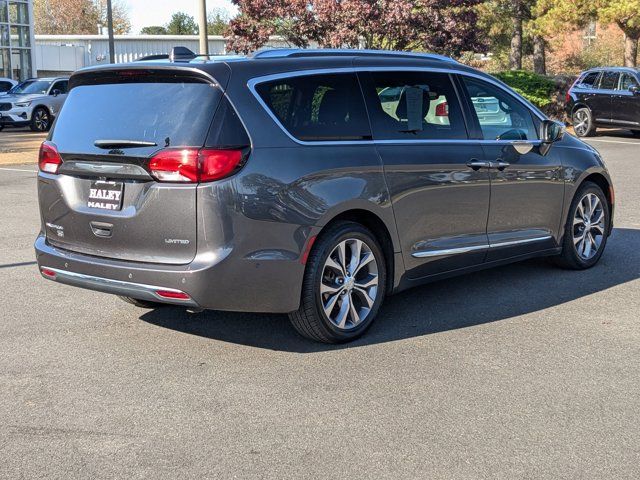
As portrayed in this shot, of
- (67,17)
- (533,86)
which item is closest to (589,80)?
(533,86)

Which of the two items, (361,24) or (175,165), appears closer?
(175,165)

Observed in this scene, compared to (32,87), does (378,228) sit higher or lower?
lower

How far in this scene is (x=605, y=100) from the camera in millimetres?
23141

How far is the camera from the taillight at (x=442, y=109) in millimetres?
6270

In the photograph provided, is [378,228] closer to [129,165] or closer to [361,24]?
[129,165]

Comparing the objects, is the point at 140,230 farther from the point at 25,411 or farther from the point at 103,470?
the point at 103,470

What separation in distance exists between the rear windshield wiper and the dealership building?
40911 millimetres

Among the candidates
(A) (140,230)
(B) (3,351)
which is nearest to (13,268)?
(B) (3,351)

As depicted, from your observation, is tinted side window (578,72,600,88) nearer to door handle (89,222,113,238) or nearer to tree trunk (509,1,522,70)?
tree trunk (509,1,522,70)

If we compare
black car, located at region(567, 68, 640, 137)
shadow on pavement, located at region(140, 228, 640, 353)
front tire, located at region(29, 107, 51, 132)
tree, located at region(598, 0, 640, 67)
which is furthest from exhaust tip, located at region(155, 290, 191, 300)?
tree, located at region(598, 0, 640, 67)

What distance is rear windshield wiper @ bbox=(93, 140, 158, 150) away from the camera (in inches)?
197

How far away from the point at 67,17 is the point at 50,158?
84378 mm

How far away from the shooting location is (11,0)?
43.7 metres

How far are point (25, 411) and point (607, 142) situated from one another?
20318 mm
